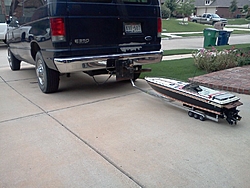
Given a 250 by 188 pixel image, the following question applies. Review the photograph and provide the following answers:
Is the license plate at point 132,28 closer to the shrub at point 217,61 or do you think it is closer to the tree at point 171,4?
the shrub at point 217,61

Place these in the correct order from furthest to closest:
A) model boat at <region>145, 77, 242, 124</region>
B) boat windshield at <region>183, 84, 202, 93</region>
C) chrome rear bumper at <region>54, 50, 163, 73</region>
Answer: chrome rear bumper at <region>54, 50, 163, 73</region> < boat windshield at <region>183, 84, 202, 93</region> < model boat at <region>145, 77, 242, 124</region>

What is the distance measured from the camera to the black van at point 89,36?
4.51 meters

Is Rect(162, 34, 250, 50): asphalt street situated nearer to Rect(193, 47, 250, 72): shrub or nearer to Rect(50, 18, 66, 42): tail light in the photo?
Rect(193, 47, 250, 72): shrub

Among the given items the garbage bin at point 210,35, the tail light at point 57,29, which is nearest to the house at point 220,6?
the garbage bin at point 210,35

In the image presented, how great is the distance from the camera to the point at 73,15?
14.8 feet

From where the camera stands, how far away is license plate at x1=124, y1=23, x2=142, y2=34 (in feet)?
16.8

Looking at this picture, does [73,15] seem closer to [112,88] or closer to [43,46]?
[43,46]

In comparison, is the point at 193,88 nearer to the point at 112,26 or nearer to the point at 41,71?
the point at 112,26

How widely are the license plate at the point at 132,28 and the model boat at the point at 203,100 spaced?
1307mm

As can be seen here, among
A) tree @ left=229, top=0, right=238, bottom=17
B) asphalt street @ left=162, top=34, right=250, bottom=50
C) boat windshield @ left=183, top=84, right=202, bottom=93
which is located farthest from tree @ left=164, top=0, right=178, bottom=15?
boat windshield @ left=183, top=84, right=202, bottom=93

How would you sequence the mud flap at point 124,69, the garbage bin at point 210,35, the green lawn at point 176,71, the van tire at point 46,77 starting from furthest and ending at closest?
the garbage bin at point 210,35 < the green lawn at point 176,71 < the van tire at point 46,77 < the mud flap at point 124,69

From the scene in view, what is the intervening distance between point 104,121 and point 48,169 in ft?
4.58

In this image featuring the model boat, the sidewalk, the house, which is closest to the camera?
the model boat

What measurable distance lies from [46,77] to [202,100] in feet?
10.1
